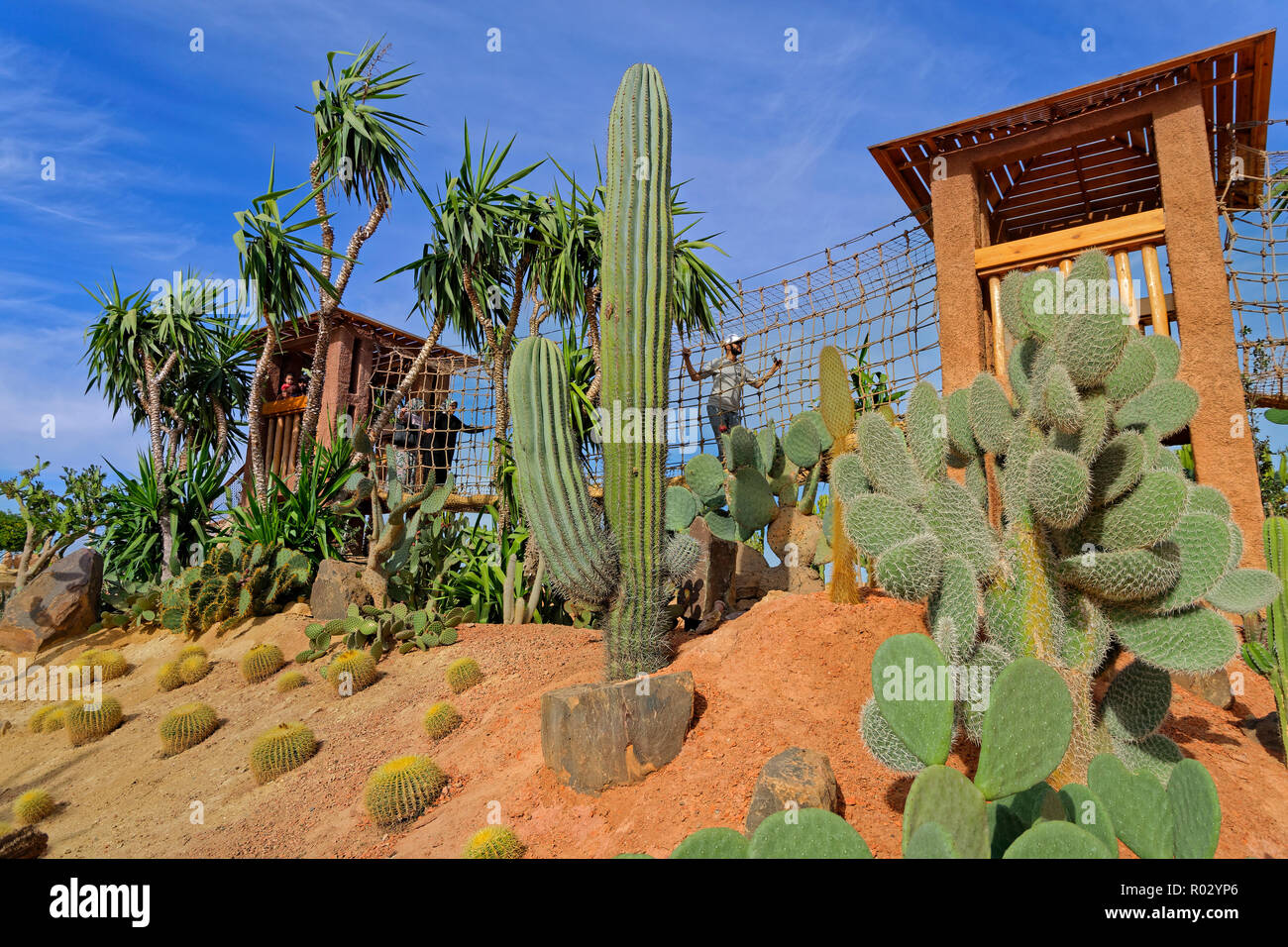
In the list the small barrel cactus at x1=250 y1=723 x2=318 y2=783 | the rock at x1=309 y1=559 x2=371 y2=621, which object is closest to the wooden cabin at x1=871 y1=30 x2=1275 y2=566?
the small barrel cactus at x1=250 y1=723 x2=318 y2=783

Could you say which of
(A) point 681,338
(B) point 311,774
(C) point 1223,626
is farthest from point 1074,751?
(A) point 681,338

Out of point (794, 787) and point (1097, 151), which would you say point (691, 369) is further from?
point (794, 787)

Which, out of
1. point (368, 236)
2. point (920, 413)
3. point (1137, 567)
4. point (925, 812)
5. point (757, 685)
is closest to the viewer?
point (925, 812)

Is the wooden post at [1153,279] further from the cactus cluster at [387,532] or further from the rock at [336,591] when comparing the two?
the rock at [336,591]

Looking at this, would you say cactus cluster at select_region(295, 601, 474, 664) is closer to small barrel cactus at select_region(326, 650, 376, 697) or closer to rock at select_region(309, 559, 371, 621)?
small barrel cactus at select_region(326, 650, 376, 697)

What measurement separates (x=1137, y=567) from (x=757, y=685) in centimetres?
176

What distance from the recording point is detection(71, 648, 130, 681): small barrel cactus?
6449 mm

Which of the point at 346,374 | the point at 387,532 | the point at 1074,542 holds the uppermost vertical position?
the point at 346,374

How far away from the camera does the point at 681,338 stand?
8539 millimetres

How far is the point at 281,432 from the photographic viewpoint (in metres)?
11.6

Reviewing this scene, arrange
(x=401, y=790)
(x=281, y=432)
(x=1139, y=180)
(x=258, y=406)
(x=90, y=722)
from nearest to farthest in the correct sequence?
(x=401, y=790), (x=90, y=722), (x=1139, y=180), (x=258, y=406), (x=281, y=432)

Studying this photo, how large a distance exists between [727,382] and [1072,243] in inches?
137

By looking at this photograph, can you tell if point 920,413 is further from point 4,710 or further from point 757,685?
point 4,710

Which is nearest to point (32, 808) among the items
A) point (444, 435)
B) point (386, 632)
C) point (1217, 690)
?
point (386, 632)
